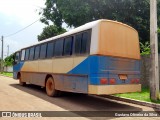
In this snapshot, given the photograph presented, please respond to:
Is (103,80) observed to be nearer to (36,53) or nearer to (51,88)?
(51,88)

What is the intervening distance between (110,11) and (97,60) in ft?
45.1

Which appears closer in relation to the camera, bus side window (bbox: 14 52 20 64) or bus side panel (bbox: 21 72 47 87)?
bus side panel (bbox: 21 72 47 87)

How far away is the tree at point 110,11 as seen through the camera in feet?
69.3

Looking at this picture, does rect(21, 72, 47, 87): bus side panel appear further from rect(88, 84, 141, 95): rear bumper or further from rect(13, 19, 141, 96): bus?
rect(88, 84, 141, 95): rear bumper

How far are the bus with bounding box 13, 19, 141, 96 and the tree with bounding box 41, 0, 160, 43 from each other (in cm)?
909

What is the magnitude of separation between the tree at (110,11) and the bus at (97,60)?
9092mm

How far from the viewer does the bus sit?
919 centimetres

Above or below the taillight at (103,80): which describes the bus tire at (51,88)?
below

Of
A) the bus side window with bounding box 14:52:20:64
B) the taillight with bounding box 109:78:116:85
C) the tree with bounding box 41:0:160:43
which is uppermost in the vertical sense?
the tree with bounding box 41:0:160:43

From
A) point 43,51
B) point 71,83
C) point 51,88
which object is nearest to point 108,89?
point 71,83

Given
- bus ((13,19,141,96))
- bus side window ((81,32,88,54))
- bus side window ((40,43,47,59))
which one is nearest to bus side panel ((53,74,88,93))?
bus ((13,19,141,96))

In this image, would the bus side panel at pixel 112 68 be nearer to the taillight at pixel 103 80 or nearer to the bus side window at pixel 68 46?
the taillight at pixel 103 80

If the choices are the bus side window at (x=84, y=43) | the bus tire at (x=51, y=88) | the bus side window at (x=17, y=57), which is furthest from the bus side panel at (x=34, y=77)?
the bus side window at (x=84, y=43)

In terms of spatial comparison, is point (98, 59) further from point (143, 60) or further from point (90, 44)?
point (143, 60)
